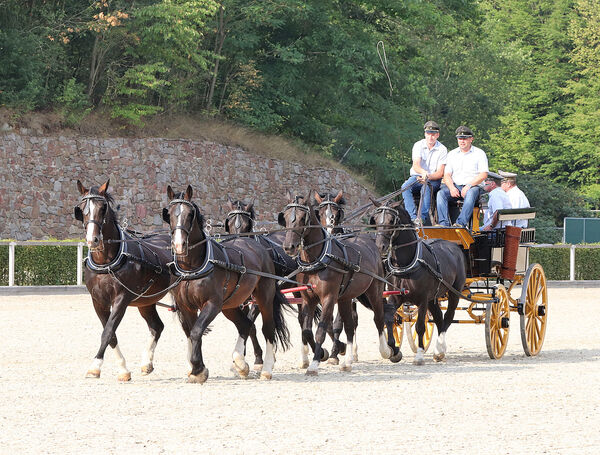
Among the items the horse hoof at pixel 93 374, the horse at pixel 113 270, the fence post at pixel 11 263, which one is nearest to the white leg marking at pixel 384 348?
the horse at pixel 113 270

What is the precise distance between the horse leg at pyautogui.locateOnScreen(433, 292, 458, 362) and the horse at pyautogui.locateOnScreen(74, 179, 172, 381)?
3.85 metres

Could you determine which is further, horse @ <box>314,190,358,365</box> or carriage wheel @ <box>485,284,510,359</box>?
carriage wheel @ <box>485,284,510,359</box>

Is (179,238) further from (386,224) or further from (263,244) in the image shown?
(386,224)

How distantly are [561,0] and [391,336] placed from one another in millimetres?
57558

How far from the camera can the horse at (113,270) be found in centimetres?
1174

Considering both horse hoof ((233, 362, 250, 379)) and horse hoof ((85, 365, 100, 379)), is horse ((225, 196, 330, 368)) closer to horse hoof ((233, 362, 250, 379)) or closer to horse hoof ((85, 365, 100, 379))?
horse hoof ((233, 362, 250, 379))

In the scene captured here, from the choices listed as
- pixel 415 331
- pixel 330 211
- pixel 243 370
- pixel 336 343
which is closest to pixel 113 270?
pixel 243 370

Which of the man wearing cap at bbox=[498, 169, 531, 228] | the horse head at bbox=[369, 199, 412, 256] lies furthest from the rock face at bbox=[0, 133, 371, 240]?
the horse head at bbox=[369, 199, 412, 256]

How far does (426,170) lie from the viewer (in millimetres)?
15461

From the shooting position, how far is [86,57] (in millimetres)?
39531

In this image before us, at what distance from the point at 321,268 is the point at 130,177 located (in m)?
24.8

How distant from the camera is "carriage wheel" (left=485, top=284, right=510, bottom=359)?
14.3m

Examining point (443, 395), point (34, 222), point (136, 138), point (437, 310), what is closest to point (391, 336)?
point (437, 310)

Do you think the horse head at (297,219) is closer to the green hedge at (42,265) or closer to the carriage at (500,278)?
the carriage at (500,278)
